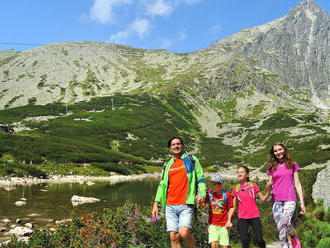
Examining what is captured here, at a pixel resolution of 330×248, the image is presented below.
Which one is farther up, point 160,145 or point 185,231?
point 160,145

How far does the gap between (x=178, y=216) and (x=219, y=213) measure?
4.01 feet

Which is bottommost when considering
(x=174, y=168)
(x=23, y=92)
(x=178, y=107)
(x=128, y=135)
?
(x=174, y=168)

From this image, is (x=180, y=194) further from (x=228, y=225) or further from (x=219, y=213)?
(x=228, y=225)

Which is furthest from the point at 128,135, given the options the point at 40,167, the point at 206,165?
the point at 40,167

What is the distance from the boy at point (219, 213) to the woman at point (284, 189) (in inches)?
49.0

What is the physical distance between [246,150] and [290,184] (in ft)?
389

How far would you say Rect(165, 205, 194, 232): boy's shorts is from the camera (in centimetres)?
734

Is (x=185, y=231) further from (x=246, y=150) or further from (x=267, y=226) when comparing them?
(x=246, y=150)

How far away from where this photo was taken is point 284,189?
7793 mm

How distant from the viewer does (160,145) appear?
371 feet

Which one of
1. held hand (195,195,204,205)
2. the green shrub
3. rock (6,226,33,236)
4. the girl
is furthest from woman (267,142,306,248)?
rock (6,226,33,236)

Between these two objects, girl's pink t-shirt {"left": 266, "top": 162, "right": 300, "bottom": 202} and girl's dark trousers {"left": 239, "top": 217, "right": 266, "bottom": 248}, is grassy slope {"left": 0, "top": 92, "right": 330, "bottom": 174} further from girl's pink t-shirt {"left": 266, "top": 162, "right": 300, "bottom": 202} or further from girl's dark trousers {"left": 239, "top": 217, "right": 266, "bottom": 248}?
girl's pink t-shirt {"left": 266, "top": 162, "right": 300, "bottom": 202}

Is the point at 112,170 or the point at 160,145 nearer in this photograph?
the point at 112,170

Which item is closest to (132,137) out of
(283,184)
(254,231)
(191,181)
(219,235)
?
(254,231)
